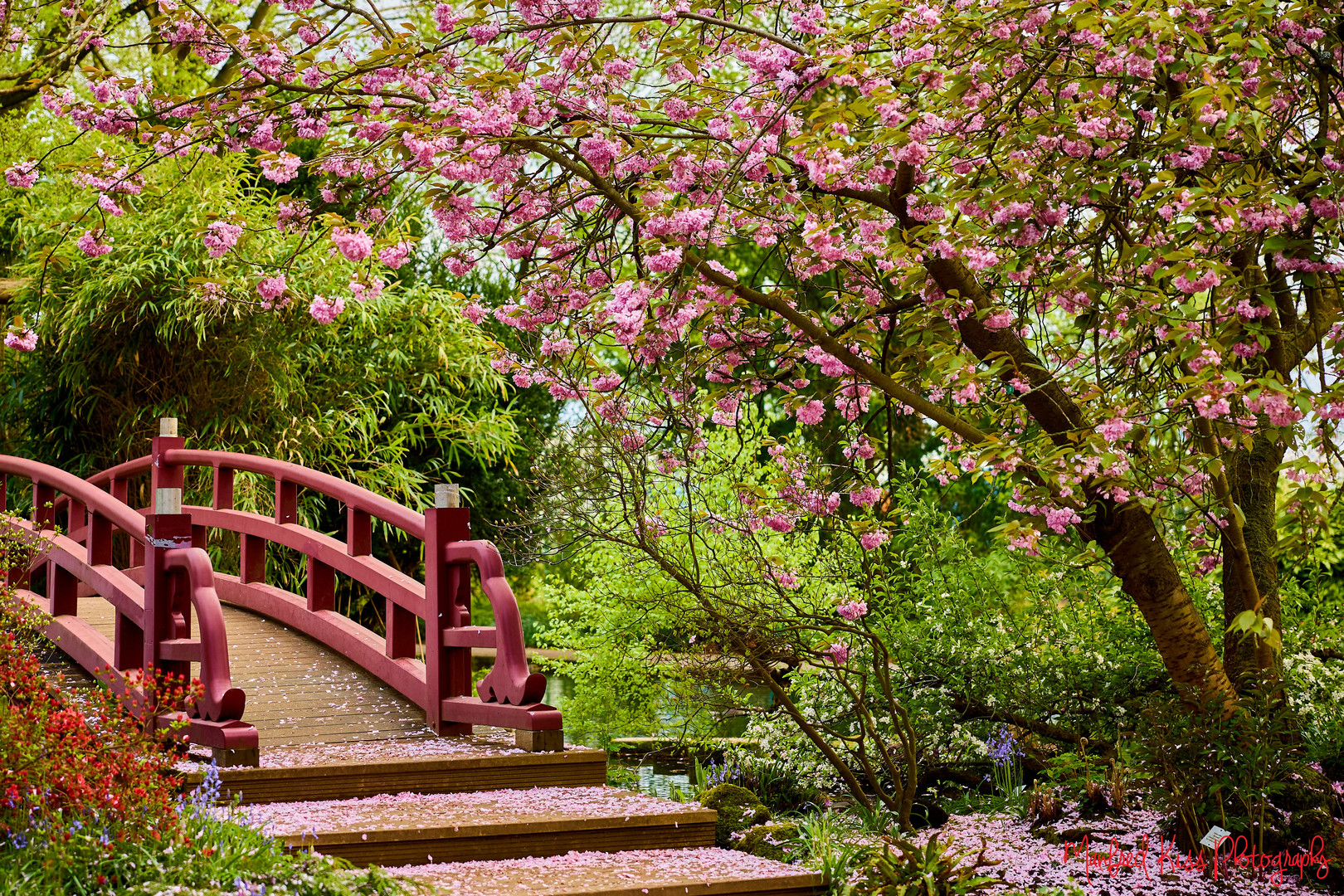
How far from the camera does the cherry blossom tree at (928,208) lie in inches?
153

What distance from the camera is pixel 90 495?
18.9 feet

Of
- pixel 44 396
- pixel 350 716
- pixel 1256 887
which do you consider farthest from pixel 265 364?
pixel 1256 887

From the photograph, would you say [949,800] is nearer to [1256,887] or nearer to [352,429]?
[1256,887]

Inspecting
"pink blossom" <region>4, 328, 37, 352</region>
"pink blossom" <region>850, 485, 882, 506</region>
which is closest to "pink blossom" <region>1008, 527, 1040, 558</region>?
"pink blossom" <region>850, 485, 882, 506</region>

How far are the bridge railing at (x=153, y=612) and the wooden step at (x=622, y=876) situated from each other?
107 centimetres

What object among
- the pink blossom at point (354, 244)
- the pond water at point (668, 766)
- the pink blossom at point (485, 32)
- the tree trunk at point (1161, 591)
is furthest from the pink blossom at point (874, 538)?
the pink blossom at point (485, 32)

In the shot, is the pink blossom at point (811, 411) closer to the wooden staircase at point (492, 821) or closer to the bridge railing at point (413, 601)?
the bridge railing at point (413, 601)

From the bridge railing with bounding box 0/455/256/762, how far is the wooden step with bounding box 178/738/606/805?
166mm

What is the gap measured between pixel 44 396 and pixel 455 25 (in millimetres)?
6207

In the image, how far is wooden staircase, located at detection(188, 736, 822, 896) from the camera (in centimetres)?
365

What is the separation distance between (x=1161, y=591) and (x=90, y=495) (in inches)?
185

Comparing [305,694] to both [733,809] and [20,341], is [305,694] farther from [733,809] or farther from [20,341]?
[20,341]

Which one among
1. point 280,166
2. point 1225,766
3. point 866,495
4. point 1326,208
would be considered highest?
point 280,166

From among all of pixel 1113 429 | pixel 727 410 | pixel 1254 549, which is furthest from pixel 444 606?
pixel 1254 549
